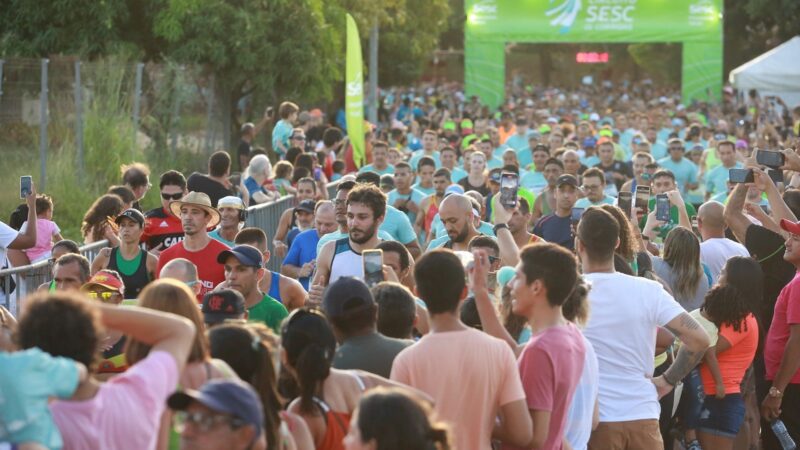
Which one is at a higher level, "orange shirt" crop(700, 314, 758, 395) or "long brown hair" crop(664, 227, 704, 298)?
"long brown hair" crop(664, 227, 704, 298)

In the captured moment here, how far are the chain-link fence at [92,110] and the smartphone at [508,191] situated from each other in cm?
930

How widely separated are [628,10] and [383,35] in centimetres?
710

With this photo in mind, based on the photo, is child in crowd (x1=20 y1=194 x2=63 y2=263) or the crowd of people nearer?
the crowd of people

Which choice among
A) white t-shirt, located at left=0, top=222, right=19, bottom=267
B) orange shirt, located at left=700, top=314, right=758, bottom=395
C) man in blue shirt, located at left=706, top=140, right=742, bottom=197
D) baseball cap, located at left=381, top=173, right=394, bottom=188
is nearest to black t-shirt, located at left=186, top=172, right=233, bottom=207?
white t-shirt, located at left=0, top=222, right=19, bottom=267

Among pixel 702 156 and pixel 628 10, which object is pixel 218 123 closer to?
pixel 702 156

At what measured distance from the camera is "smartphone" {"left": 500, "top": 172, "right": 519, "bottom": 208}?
9297 mm

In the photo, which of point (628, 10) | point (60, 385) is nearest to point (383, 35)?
point (628, 10)

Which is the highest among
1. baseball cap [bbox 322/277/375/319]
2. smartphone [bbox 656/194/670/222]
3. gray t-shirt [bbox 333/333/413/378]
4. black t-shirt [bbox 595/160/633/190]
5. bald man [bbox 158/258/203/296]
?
baseball cap [bbox 322/277/375/319]

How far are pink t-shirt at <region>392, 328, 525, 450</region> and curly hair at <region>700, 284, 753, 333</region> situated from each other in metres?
3.34

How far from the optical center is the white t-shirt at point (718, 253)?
9.45 metres

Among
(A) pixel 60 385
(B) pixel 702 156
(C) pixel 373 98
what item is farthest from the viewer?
(C) pixel 373 98

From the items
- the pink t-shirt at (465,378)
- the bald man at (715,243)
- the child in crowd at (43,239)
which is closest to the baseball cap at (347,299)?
the pink t-shirt at (465,378)

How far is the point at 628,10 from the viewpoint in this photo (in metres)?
39.3

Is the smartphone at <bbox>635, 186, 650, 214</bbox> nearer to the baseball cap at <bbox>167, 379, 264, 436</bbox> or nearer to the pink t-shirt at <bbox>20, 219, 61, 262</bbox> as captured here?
the pink t-shirt at <bbox>20, 219, 61, 262</bbox>
